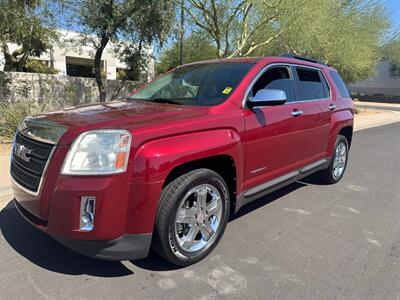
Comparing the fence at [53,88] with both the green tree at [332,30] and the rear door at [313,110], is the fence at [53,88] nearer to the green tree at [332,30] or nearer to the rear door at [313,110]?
the green tree at [332,30]

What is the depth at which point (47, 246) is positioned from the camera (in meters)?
3.60

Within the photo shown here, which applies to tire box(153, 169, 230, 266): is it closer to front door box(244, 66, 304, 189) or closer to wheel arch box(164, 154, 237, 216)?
wheel arch box(164, 154, 237, 216)

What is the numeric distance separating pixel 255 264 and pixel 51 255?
6.15 ft

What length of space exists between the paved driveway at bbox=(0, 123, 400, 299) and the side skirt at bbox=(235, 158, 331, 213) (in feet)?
1.31

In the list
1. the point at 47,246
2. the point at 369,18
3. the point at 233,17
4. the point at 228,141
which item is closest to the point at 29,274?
the point at 47,246

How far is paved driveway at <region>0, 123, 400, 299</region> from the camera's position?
117 inches

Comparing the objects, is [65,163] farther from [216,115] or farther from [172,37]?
[172,37]

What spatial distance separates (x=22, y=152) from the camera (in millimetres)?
3189

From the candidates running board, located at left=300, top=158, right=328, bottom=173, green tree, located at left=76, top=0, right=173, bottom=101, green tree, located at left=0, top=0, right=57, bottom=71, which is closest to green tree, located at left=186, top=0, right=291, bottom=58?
green tree, located at left=76, top=0, right=173, bottom=101

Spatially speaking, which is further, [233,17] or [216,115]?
[233,17]

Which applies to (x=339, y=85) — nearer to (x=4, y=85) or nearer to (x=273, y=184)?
(x=273, y=184)

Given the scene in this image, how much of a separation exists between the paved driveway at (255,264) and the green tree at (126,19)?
7185 mm

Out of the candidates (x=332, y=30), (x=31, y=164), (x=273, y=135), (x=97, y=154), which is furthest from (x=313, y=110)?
(x=332, y=30)

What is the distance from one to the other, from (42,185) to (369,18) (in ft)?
66.3
